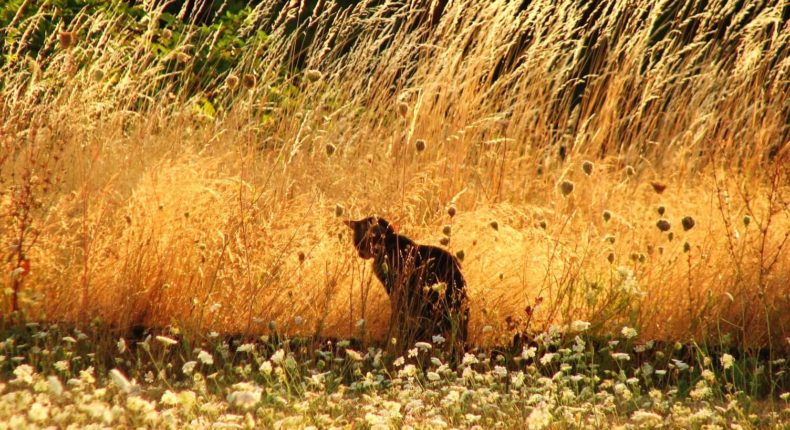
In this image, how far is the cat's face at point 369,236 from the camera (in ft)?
11.9

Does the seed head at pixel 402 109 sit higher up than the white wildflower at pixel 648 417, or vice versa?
the seed head at pixel 402 109

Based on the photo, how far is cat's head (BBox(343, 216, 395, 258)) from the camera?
3639 millimetres

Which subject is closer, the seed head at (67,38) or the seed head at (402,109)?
the seed head at (67,38)

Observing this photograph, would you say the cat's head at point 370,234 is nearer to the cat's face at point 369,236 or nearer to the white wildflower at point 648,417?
the cat's face at point 369,236

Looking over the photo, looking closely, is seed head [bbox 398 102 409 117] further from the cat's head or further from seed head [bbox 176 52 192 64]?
the cat's head

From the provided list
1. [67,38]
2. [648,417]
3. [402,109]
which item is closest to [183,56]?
[67,38]

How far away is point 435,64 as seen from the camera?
5086mm

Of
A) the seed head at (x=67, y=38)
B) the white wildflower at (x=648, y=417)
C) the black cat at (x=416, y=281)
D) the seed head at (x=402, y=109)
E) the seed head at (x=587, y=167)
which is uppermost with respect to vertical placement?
the seed head at (x=67, y=38)

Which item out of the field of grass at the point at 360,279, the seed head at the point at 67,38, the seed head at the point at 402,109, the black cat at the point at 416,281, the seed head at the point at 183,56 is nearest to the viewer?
the field of grass at the point at 360,279

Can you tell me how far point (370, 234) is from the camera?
143 inches

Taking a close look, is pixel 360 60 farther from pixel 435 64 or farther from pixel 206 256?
pixel 206 256

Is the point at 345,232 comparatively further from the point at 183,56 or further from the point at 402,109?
the point at 183,56

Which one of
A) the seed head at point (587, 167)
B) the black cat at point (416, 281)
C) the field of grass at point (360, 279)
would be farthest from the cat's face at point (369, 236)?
the seed head at point (587, 167)

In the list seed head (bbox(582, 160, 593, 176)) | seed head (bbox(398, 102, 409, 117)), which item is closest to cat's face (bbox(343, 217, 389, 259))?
seed head (bbox(582, 160, 593, 176))
